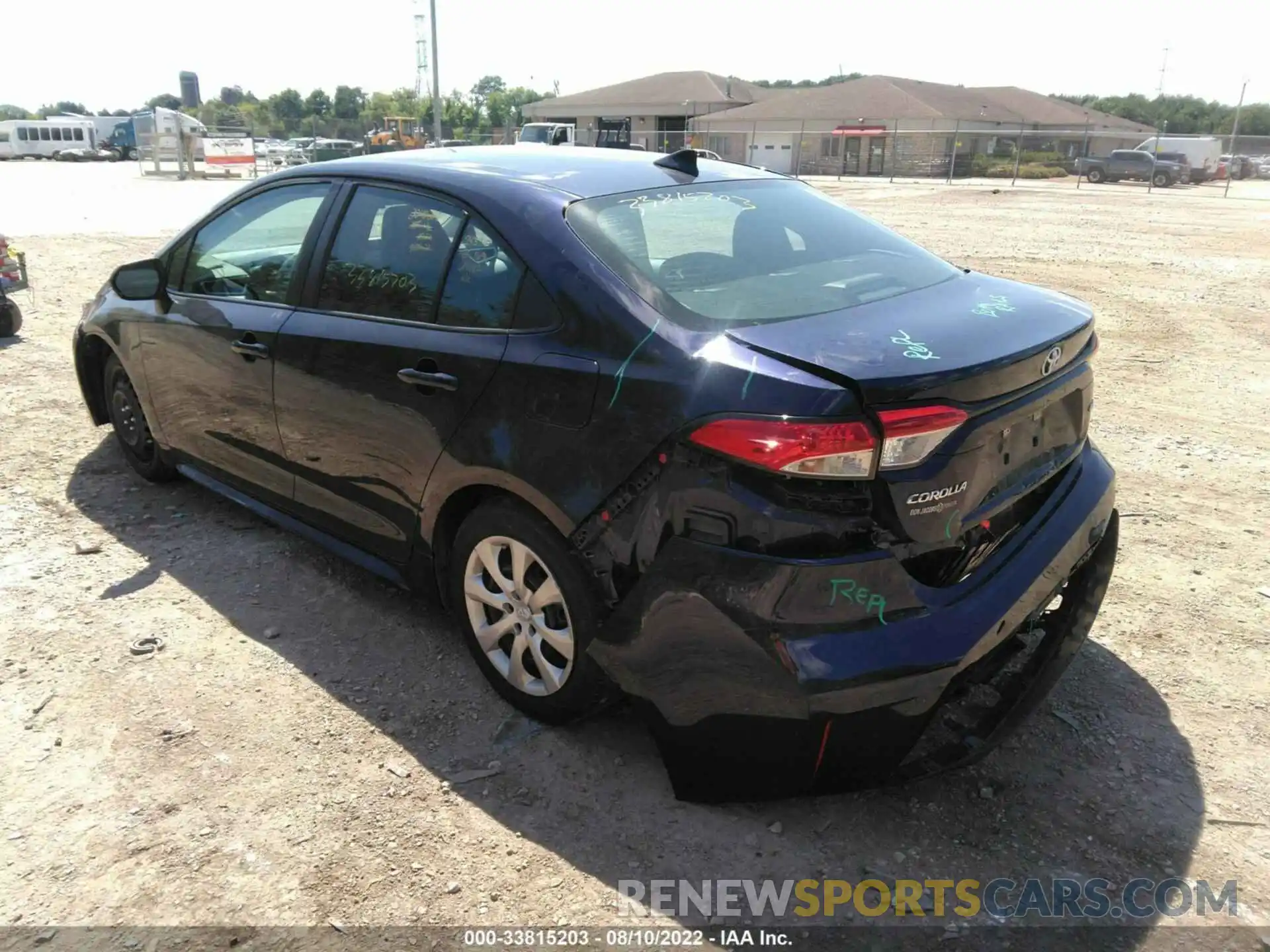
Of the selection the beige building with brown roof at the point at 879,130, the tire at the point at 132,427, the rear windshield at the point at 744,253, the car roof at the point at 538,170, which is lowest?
the tire at the point at 132,427

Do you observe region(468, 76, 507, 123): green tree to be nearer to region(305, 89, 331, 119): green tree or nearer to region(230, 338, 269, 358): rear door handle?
region(305, 89, 331, 119): green tree

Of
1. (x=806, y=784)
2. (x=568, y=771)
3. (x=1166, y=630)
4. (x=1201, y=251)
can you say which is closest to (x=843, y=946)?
(x=806, y=784)

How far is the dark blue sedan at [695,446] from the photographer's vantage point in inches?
93.0

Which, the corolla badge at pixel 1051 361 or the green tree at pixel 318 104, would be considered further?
the green tree at pixel 318 104

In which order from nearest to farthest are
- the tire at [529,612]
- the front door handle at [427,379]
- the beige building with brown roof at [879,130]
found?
the tire at [529,612] < the front door handle at [427,379] < the beige building with brown roof at [879,130]

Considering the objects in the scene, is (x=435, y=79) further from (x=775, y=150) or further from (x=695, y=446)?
(x=695, y=446)

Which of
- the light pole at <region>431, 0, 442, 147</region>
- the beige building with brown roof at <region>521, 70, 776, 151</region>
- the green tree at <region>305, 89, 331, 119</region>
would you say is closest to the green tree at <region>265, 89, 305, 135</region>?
the green tree at <region>305, 89, 331, 119</region>

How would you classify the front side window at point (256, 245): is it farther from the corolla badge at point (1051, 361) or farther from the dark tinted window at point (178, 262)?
the corolla badge at point (1051, 361)

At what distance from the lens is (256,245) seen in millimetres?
4293

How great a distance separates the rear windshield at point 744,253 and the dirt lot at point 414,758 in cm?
146

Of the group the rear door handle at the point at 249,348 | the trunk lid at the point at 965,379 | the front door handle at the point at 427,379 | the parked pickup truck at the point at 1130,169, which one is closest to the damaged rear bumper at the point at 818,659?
the trunk lid at the point at 965,379

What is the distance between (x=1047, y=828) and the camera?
8.93 feet

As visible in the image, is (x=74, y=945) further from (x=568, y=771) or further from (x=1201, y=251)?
(x=1201, y=251)

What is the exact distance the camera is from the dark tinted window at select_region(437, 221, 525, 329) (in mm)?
3006
